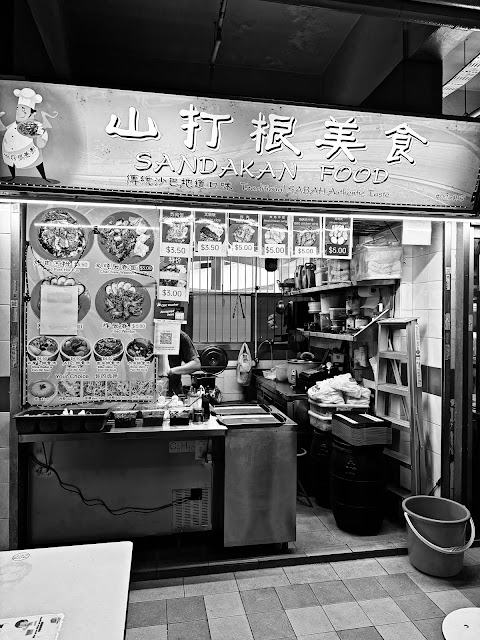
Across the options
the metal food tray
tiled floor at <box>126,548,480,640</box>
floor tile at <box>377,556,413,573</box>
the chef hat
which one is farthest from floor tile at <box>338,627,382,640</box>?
the chef hat

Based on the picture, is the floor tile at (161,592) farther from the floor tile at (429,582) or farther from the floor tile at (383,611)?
the floor tile at (429,582)

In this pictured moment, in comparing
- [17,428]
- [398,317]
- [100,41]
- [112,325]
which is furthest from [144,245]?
[398,317]

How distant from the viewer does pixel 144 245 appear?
3.79 meters

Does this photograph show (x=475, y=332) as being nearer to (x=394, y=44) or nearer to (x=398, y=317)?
(x=398, y=317)

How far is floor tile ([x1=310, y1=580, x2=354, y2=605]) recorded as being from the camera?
10.7ft

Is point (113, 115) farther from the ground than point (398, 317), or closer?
farther from the ground

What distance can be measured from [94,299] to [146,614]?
7.70ft

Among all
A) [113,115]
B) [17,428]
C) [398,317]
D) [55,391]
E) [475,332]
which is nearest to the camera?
[113,115]

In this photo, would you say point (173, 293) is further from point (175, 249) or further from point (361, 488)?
point (361, 488)

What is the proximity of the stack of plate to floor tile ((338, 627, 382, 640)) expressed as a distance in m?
1.51

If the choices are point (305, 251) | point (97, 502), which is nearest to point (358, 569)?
point (97, 502)

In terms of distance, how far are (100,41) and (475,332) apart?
4.73 metres

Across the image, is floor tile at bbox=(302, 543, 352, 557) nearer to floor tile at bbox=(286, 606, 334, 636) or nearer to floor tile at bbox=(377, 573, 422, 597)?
floor tile at bbox=(377, 573, 422, 597)

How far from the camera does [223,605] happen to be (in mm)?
3182
